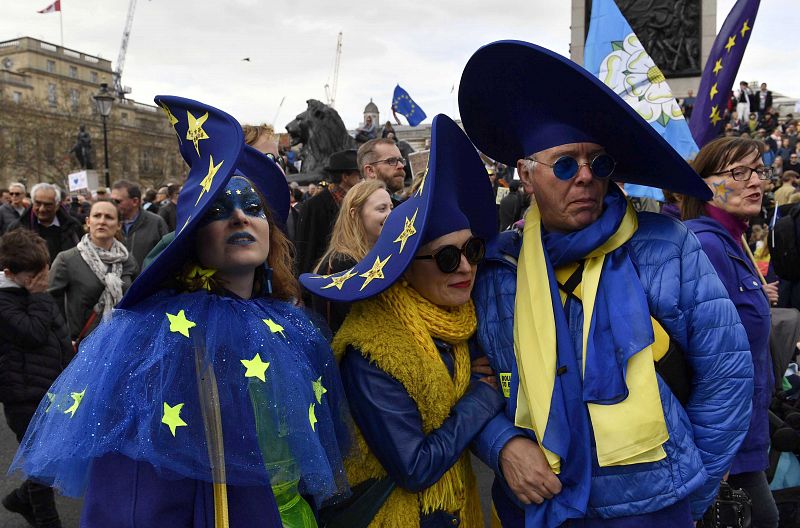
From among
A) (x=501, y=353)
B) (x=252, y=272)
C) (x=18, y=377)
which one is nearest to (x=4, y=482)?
(x=18, y=377)

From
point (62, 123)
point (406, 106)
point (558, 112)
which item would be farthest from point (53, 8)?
point (558, 112)

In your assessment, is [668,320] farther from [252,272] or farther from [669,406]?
[252,272]

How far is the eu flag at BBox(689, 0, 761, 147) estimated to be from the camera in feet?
13.5

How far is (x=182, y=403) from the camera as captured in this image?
1575 mm

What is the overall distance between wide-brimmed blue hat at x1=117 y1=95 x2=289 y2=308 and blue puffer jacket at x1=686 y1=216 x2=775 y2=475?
80.3 inches

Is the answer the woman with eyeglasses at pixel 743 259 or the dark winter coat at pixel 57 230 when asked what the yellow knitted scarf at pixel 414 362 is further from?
the dark winter coat at pixel 57 230

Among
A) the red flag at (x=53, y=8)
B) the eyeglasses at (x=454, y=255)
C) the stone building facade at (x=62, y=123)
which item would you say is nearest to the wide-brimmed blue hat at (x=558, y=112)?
the eyeglasses at (x=454, y=255)

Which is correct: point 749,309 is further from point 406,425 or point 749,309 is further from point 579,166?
point 406,425

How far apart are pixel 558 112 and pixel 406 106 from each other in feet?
70.4

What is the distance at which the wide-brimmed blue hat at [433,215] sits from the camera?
6.47ft

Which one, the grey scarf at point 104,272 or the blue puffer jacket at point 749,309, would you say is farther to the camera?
the grey scarf at point 104,272

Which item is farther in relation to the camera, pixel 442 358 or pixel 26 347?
→ pixel 26 347

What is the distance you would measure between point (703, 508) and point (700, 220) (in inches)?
54.1

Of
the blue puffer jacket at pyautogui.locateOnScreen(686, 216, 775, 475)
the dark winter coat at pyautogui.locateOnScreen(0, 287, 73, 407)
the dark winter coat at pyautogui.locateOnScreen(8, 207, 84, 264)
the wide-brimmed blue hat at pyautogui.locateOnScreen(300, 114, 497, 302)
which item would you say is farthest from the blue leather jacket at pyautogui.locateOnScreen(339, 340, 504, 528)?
the dark winter coat at pyautogui.locateOnScreen(8, 207, 84, 264)
